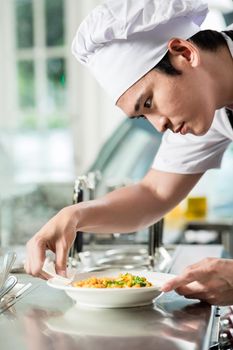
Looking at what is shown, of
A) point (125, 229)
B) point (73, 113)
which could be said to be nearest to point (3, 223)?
point (125, 229)

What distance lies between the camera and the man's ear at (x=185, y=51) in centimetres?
161

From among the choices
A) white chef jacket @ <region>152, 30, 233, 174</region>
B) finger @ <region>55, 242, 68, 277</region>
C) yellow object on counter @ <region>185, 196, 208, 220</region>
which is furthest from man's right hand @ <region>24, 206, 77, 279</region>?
yellow object on counter @ <region>185, 196, 208, 220</region>

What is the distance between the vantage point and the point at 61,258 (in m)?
1.61

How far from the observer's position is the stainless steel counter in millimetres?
1239

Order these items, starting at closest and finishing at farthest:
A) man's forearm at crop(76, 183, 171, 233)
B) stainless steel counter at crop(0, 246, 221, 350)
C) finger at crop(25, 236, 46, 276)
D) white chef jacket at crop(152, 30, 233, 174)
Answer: stainless steel counter at crop(0, 246, 221, 350), finger at crop(25, 236, 46, 276), man's forearm at crop(76, 183, 171, 233), white chef jacket at crop(152, 30, 233, 174)

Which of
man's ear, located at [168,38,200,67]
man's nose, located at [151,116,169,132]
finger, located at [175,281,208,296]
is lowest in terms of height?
finger, located at [175,281,208,296]

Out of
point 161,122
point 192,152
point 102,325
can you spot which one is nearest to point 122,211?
point 192,152

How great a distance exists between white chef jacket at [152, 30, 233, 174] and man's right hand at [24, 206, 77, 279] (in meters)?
0.38

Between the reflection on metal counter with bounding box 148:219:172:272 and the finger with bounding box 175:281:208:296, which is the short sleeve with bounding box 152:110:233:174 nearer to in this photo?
the reflection on metal counter with bounding box 148:219:172:272

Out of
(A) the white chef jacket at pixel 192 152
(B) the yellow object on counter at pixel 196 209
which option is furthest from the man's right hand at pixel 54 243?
(B) the yellow object on counter at pixel 196 209

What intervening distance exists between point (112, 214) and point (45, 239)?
297 millimetres

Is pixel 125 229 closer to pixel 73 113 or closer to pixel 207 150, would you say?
pixel 207 150

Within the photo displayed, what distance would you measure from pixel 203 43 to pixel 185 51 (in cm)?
8

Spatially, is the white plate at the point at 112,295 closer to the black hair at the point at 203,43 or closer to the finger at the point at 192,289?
the finger at the point at 192,289
